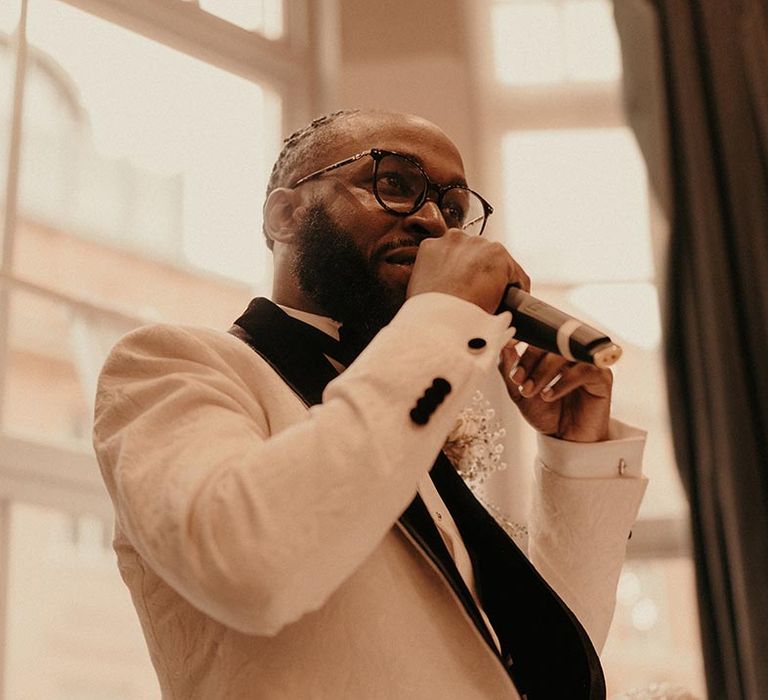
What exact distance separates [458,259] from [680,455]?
200 centimetres

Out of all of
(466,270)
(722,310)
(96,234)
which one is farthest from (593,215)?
(466,270)

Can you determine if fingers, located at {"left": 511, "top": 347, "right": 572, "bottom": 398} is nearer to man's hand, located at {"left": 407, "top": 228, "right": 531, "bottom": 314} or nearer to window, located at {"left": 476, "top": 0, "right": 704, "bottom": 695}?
man's hand, located at {"left": 407, "top": 228, "right": 531, "bottom": 314}

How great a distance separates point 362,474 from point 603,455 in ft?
2.05

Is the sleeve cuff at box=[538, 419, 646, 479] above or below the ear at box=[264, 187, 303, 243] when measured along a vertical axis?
below

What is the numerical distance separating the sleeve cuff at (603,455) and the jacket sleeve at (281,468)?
0.43 metres

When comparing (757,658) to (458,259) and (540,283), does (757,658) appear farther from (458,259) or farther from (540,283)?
(458,259)

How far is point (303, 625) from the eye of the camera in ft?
3.86

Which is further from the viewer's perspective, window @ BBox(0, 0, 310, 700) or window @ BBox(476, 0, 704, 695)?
window @ BBox(476, 0, 704, 695)

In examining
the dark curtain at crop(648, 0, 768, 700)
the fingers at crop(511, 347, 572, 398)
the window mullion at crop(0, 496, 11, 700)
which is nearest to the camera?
the fingers at crop(511, 347, 572, 398)

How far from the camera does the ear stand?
1745 mm

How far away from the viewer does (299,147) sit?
1814mm

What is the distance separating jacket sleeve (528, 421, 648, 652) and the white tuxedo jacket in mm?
382

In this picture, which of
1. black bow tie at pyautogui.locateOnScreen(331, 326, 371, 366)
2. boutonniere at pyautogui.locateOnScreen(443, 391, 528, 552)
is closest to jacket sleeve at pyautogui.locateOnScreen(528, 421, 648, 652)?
boutonniere at pyautogui.locateOnScreen(443, 391, 528, 552)

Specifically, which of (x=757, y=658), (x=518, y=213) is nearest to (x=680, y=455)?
(x=757, y=658)
